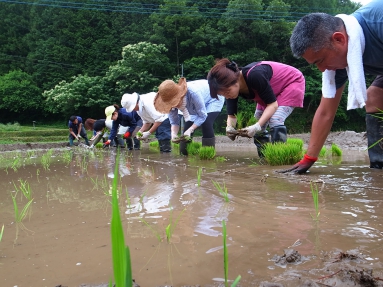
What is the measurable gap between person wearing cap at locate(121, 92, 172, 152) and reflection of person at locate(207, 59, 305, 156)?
2584 mm

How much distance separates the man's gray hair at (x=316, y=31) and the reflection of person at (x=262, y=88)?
134 centimetres

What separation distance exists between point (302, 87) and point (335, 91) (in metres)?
1.37

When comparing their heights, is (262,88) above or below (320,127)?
above

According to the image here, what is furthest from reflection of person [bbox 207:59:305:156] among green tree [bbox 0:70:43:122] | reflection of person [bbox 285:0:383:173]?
green tree [bbox 0:70:43:122]

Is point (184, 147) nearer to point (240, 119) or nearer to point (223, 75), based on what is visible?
point (240, 119)

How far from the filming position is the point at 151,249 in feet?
3.87

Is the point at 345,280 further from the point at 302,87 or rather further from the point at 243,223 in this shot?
the point at 302,87

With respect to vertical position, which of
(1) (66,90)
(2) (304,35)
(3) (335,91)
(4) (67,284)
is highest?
(1) (66,90)

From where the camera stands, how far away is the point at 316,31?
6.24 ft

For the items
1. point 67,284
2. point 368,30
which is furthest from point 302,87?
point 67,284

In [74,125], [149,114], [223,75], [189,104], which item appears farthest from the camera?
[74,125]

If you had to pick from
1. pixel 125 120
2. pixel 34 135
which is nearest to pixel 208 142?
pixel 125 120

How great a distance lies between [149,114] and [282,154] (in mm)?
3460

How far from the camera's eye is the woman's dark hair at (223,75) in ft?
10.7
